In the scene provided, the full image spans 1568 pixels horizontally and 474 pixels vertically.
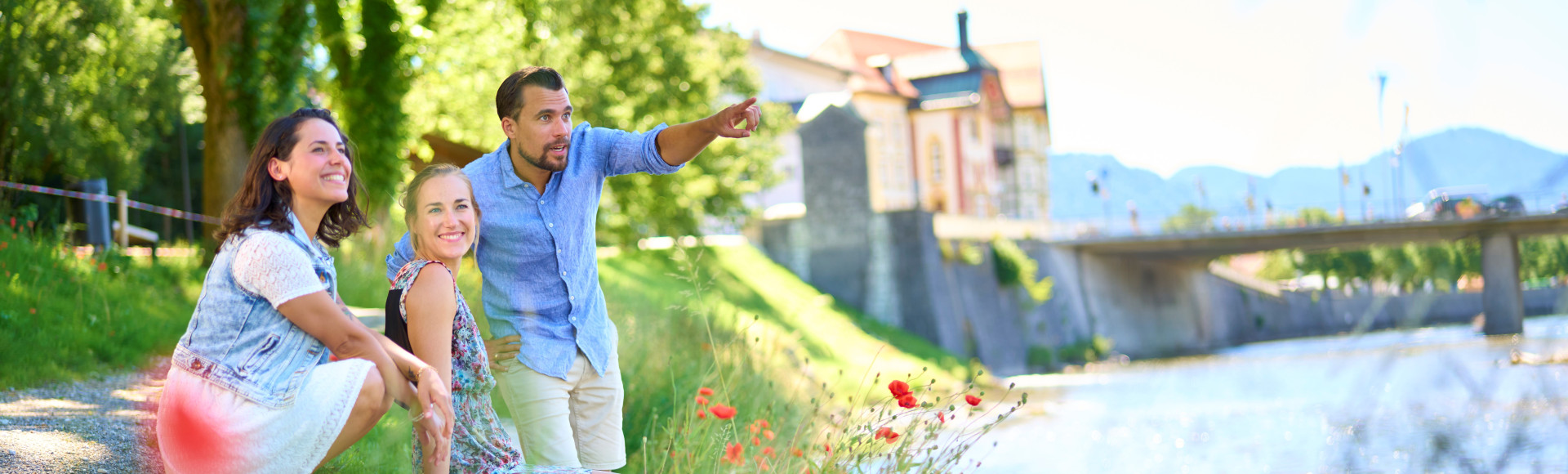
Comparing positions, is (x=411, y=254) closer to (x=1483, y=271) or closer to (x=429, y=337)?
(x=429, y=337)

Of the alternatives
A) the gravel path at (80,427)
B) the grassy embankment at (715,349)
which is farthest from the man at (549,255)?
the gravel path at (80,427)

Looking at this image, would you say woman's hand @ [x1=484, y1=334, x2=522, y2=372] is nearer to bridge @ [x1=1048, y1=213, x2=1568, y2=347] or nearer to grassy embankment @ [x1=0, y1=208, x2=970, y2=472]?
grassy embankment @ [x1=0, y1=208, x2=970, y2=472]

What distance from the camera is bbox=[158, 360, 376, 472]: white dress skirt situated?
2.15 m

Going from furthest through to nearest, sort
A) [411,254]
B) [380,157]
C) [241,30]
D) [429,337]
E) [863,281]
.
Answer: [863,281] < [380,157] < [241,30] < [411,254] < [429,337]

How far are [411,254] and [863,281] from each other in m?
24.5

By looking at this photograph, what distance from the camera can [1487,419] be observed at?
0.89 m

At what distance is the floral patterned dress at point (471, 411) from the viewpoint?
2.52m

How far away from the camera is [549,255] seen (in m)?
3.09

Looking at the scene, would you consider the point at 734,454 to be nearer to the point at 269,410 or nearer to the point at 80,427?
the point at 269,410

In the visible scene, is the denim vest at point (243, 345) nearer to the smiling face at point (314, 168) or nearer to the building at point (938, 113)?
the smiling face at point (314, 168)

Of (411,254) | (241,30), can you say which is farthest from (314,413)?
(241,30)

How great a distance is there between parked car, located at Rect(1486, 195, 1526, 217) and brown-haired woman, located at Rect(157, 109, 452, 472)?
72.5 inches

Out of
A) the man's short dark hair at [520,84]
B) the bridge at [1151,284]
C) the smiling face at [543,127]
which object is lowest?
the bridge at [1151,284]

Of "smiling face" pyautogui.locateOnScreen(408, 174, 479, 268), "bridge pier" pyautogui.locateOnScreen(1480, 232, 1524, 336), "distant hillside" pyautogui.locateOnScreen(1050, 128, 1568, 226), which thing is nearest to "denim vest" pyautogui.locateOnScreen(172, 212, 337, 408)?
"smiling face" pyautogui.locateOnScreen(408, 174, 479, 268)
